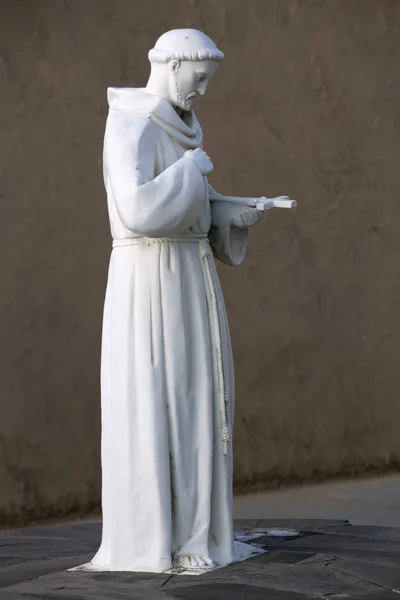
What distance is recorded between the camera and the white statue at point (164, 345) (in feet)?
16.4

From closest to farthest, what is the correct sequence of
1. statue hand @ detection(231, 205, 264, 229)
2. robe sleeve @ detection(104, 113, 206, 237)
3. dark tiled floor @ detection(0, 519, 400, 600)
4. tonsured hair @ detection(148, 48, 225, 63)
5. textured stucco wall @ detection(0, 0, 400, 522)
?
dark tiled floor @ detection(0, 519, 400, 600), robe sleeve @ detection(104, 113, 206, 237), tonsured hair @ detection(148, 48, 225, 63), statue hand @ detection(231, 205, 264, 229), textured stucco wall @ detection(0, 0, 400, 522)

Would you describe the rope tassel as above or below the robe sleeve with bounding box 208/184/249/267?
below

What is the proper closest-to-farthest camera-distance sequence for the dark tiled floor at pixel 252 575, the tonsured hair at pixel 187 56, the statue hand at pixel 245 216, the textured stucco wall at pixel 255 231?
1. the dark tiled floor at pixel 252 575
2. the tonsured hair at pixel 187 56
3. the statue hand at pixel 245 216
4. the textured stucco wall at pixel 255 231

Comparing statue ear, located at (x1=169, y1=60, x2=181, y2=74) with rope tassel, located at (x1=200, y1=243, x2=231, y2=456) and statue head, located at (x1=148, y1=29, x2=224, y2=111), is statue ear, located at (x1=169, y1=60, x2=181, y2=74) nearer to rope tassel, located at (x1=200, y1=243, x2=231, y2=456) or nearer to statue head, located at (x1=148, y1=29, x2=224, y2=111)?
statue head, located at (x1=148, y1=29, x2=224, y2=111)

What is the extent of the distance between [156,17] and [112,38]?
0.39m

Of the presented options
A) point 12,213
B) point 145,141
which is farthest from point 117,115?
point 12,213

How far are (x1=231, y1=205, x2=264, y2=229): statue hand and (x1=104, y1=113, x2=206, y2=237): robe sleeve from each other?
1.05 feet

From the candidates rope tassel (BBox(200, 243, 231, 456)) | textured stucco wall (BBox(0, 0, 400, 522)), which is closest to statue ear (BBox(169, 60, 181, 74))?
rope tassel (BBox(200, 243, 231, 456))

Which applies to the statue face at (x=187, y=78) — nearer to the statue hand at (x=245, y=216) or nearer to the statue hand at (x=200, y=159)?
the statue hand at (x=200, y=159)

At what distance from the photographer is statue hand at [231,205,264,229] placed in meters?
5.36

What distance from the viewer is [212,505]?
5.18 meters

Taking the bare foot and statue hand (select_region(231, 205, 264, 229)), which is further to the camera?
statue hand (select_region(231, 205, 264, 229))

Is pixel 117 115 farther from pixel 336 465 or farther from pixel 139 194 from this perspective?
pixel 336 465

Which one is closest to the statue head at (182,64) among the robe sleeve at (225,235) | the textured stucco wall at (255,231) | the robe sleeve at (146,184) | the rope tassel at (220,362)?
the robe sleeve at (146,184)
